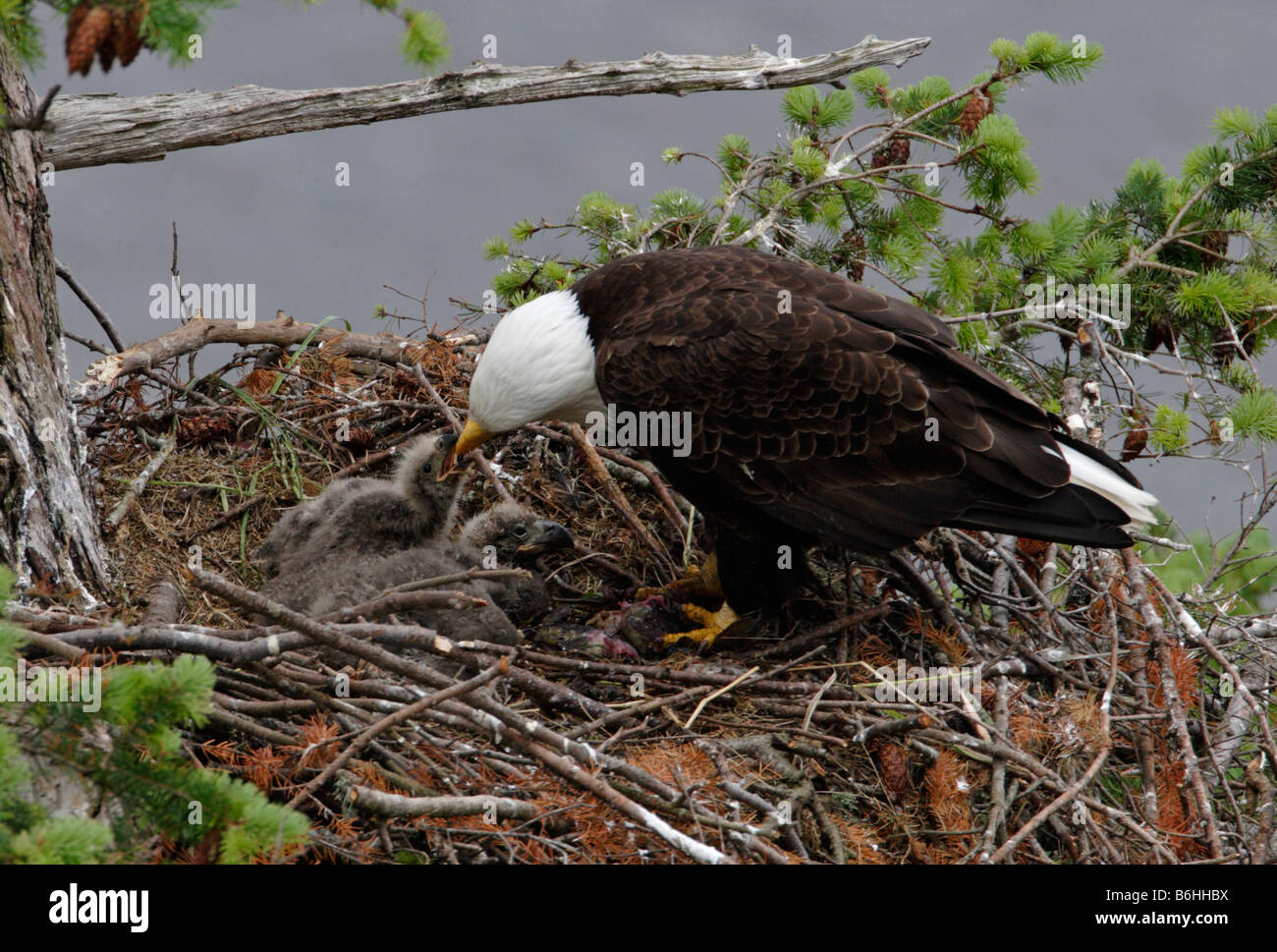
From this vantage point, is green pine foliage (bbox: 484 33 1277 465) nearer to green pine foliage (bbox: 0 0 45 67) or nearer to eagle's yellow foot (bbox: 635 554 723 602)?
eagle's yellow foot (bbox: 635 554 723 602)

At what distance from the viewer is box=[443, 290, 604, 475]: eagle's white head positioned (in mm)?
3988

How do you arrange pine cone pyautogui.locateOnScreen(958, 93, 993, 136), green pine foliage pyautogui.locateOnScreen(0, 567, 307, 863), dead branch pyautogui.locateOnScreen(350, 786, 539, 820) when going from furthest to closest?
pine cone pyautogui.locateOnScreen(958, 93, 993, 136) < dead branch pyautogui.locateOnScreen(350, 786, 539, 820) < green pine foliage pyautogui.locateOnScreen(0, 567, 307, 863)

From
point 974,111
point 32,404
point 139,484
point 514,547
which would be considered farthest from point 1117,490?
point 139,484

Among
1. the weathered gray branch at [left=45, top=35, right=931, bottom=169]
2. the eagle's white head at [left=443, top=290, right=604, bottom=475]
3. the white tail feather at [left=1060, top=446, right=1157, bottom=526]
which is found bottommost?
the white tail feather at [left=1060, top=446, right=1157, bottom=526]

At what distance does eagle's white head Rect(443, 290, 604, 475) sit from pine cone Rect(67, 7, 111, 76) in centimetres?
232

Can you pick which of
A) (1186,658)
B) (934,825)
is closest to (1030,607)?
(1186,658)

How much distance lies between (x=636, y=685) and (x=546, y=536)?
99 centimetres

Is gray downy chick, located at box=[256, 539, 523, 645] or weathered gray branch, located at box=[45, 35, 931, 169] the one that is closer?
gray downy chick, located at box=[256, 539, 523, 645]

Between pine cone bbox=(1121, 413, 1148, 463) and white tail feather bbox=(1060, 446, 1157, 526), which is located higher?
pine cone bbox=(1121, 413, 1148, 463)

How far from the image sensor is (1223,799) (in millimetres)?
3721

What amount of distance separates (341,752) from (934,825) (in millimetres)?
1620

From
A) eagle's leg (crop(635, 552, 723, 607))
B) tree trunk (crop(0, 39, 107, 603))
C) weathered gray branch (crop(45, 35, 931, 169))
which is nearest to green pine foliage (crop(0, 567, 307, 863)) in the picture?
tree trunk (crop(0, 39, 107, 603))

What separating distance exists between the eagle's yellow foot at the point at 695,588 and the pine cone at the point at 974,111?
79.8 inches

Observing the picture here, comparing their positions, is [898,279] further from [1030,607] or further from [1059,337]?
[1030,607]
